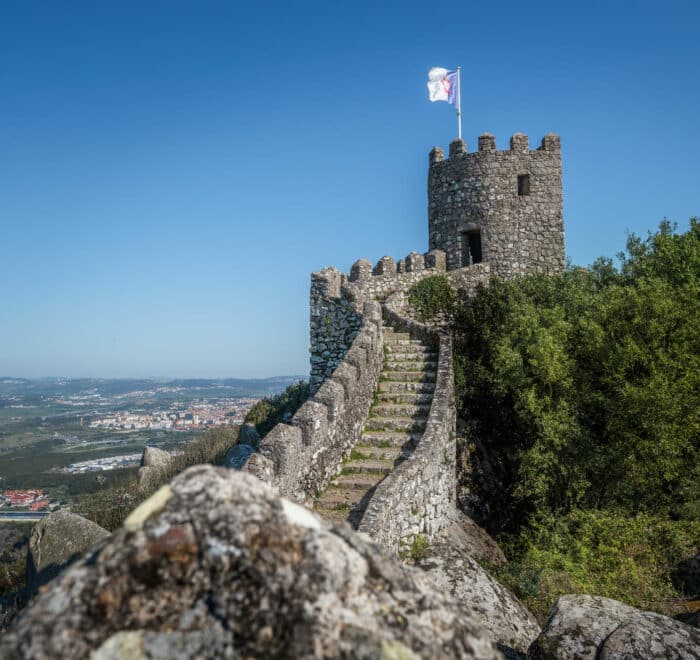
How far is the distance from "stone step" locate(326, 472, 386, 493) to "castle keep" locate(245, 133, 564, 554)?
0.02m

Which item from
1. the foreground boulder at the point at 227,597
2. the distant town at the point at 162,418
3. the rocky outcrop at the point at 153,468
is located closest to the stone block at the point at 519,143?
the rocky outcrop at the point at 153,468

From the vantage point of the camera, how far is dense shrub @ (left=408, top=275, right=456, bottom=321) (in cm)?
1788

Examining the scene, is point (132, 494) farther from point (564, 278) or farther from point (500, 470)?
point (564, 278)

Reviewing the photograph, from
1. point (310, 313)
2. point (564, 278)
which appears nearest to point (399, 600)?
point (310, 313)

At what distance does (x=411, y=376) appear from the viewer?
13961 mm

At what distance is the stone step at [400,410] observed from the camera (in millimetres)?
12325

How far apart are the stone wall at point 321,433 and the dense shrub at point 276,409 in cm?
859

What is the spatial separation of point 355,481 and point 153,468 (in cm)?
1738

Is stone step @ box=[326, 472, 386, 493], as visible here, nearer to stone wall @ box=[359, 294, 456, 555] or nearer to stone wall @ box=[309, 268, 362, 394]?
stone wall @ box=[359, 294, 456, 555]

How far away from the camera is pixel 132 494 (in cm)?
2153

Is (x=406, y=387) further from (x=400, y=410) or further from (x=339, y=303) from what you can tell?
(x=339, y=303)

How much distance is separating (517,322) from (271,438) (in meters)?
8.57

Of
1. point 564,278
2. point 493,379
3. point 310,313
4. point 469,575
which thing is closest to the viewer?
point 469,575

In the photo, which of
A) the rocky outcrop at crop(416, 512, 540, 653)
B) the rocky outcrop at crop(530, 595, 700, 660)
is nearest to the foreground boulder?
the rocky outcrop at crop(530, 595, 700, 660)
